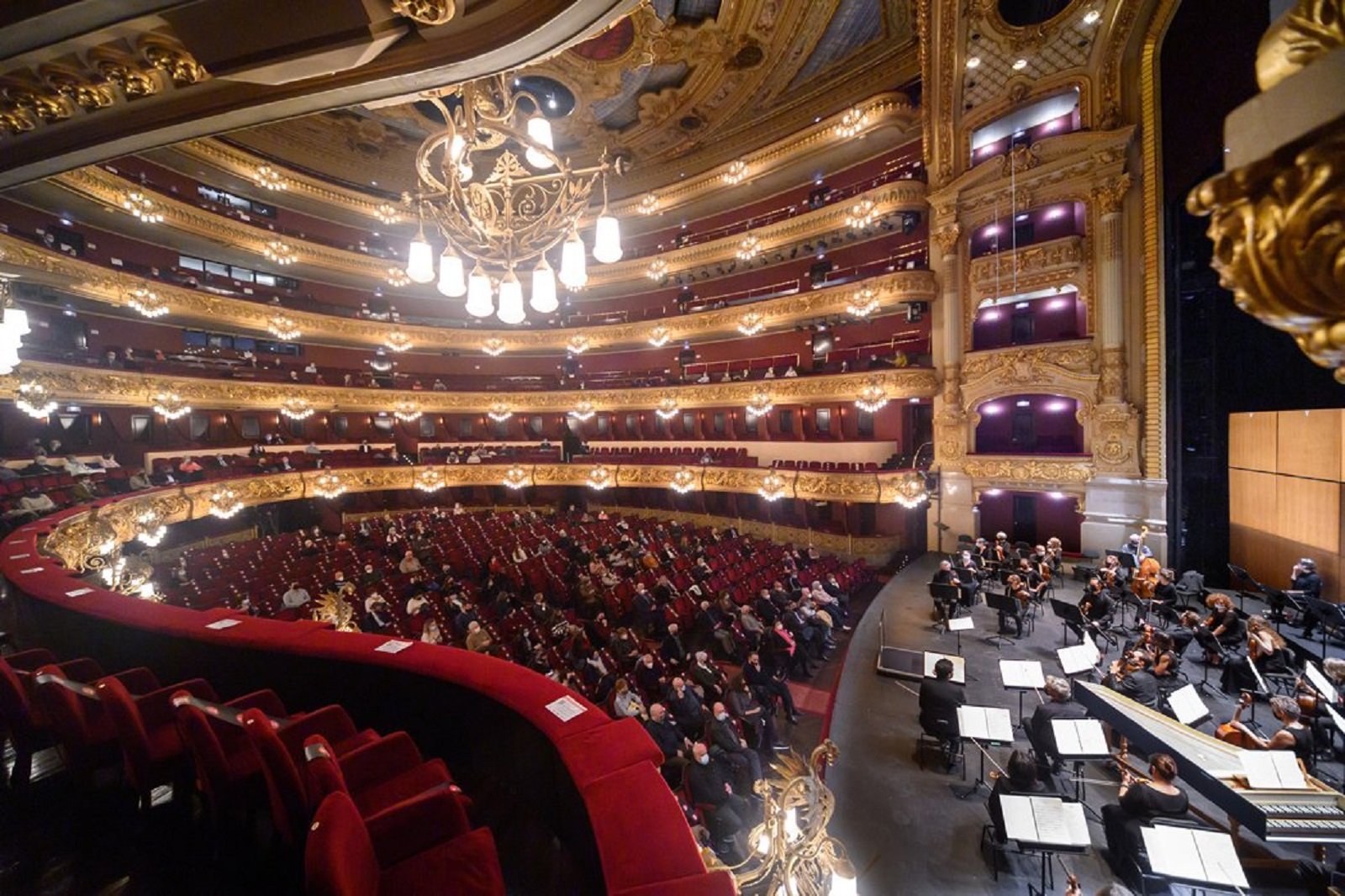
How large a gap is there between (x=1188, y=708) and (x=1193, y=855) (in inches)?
86.3

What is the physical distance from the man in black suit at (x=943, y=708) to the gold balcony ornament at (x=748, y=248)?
575 inches

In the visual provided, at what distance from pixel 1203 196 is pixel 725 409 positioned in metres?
18.3

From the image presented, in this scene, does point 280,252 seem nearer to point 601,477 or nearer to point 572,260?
point 601,477

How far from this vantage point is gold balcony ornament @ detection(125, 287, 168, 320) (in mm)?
12719

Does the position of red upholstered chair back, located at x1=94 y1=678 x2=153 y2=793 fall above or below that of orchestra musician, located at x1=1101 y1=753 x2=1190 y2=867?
above

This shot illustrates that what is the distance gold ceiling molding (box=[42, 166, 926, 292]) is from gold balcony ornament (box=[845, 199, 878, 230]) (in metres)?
0.11

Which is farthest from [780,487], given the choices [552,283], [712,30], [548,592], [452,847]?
[452,847]

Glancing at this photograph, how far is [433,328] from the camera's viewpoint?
19.4 metres

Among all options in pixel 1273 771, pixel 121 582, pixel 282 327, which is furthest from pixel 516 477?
pixel 1273 771

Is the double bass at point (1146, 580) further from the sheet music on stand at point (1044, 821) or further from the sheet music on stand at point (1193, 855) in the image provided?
the sheet music on stand at point (1044, 821)

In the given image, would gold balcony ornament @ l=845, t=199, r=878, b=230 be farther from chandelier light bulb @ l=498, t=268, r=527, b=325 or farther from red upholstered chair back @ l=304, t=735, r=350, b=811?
red upholstered chair back @ l=304, t=735, r=350, b=811

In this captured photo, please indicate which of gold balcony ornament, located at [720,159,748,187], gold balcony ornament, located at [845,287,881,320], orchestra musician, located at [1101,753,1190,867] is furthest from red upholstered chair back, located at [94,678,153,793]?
gold balcony ornament, located at [720,159,748,187]

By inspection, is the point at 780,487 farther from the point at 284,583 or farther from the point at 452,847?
the point at 452,847

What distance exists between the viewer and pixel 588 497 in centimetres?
2128
